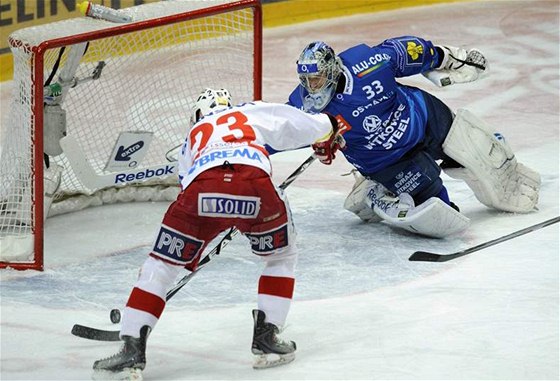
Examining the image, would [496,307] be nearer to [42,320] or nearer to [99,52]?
[42,320]

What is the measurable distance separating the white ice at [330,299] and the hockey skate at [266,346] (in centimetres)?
4

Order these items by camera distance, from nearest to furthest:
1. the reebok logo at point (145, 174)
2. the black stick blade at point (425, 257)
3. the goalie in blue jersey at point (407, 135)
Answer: the black stick blade at point (425, 257)
the goalie in blue jersey at point (407, 135)
the reebok logo at point (145, 174)

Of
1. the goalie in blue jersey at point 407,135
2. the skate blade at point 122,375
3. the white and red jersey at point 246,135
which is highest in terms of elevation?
the white and red jersey at point 246,135

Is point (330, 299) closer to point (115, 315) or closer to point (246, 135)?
point (115, 315)

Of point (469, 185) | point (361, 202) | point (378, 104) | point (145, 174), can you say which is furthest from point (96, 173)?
point (469, 185)

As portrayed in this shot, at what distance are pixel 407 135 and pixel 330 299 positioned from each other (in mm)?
836

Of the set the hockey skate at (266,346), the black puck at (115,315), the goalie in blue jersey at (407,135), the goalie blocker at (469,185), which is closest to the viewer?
the hockey skate at (266,346)

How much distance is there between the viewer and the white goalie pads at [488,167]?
5586mm

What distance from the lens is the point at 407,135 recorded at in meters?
5.42

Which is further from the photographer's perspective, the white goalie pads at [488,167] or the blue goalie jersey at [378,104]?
the white goalie pads at [488,167]

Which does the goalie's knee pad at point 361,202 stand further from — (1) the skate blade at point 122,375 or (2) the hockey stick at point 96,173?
(1) the skate blade at point 122,375

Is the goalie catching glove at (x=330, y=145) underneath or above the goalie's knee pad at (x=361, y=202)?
above

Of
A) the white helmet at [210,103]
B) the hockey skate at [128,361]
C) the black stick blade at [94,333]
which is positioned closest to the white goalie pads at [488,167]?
the white helmet at [210,103]

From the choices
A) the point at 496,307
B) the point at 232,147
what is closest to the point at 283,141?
the point at 232,147
